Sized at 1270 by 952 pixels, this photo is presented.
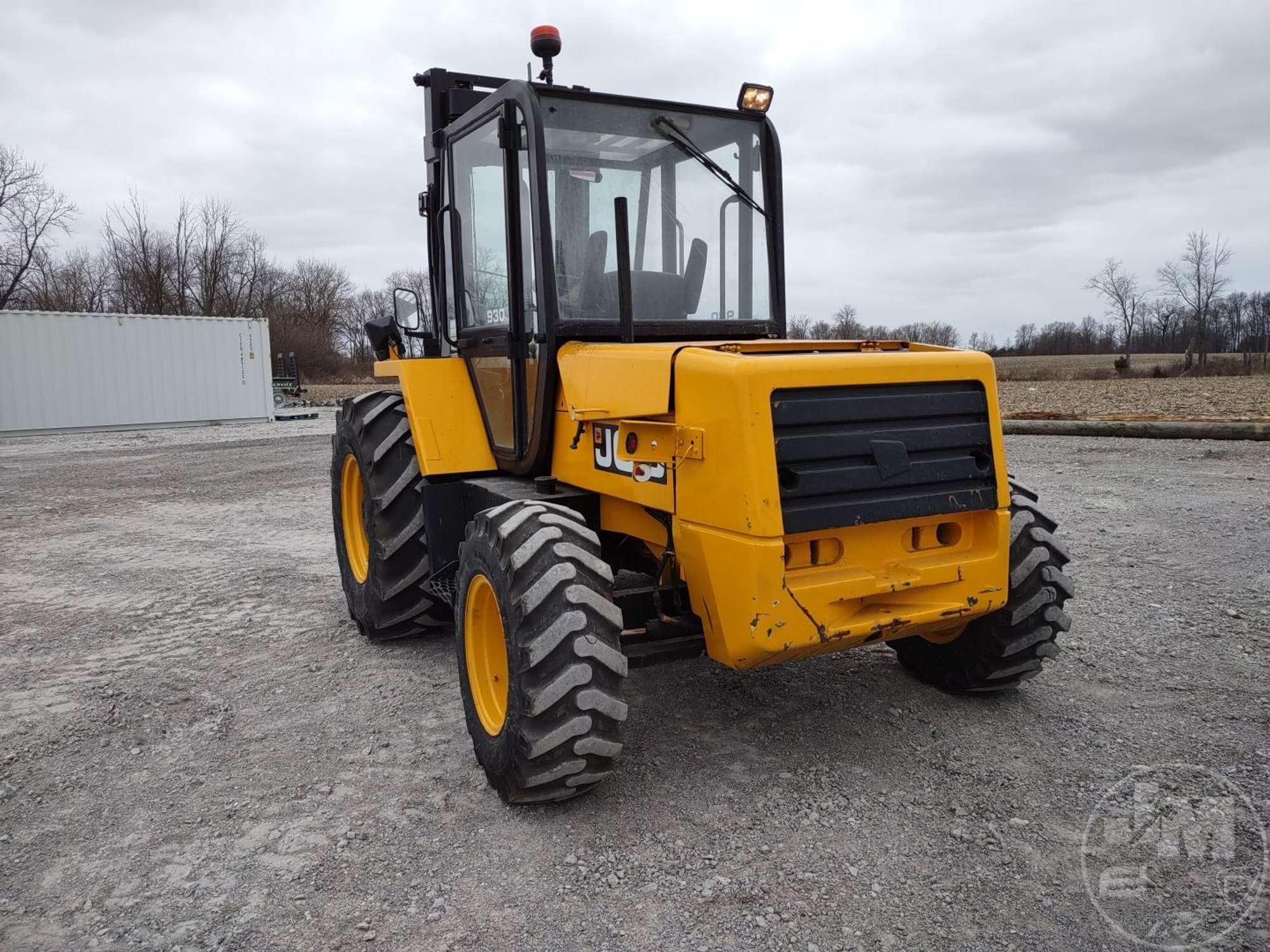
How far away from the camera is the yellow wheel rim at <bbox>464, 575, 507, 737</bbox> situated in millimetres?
3664

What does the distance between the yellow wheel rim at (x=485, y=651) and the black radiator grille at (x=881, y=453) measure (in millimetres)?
1295

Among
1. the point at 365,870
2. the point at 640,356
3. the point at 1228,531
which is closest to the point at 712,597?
the point at 640,356

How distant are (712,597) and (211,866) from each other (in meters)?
1.84

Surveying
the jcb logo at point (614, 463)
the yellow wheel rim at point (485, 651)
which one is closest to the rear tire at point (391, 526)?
the yellow wheel rim at point (485, 651)

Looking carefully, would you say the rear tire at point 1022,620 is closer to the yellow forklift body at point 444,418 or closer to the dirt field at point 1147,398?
the yellow forklift body at point 444,418

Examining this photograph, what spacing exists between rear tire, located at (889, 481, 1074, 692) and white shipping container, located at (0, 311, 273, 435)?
2222cm

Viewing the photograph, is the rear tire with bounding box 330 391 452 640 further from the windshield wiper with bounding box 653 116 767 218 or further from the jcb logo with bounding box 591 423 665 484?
the windshield wiper with bounding box 653 116 767 218

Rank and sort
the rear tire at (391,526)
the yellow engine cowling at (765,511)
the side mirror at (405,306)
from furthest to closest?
1. the side mirror at (405,306)
2. the rear tire at (391,526)
3. the yellow engine cowling at (765,511)

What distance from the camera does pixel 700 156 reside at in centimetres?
425

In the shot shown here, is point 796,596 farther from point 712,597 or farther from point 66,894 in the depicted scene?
point 66,894

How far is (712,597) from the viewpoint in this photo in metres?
3.20

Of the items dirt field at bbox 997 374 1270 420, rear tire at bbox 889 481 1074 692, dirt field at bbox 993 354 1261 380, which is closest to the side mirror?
rear tire at bbox 889 481 1074 692

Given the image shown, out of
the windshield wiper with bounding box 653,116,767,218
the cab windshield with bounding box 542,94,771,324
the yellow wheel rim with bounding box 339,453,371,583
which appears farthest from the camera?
the yellow wheel rim with bounding box 339,453,371,583

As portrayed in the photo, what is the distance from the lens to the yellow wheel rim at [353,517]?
5.66 m
